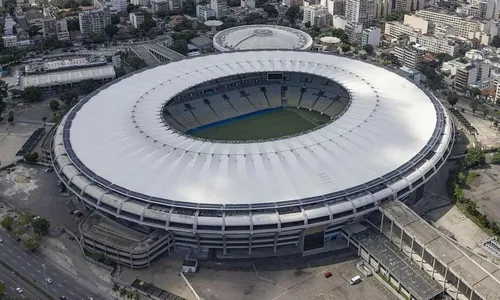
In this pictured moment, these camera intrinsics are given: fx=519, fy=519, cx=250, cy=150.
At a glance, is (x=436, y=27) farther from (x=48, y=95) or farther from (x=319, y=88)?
(x=48, y=95)

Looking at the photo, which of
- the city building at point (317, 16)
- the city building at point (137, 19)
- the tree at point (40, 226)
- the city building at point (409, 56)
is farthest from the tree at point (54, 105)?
the city building at point (317, 16)

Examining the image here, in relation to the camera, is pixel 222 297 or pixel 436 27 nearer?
pixel 222 297

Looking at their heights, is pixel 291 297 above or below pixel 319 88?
below

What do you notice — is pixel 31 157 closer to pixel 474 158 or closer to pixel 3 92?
pixel 3 92

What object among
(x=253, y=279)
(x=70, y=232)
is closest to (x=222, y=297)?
(x=253, y=279)

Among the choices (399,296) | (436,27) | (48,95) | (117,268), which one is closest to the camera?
(399,296)

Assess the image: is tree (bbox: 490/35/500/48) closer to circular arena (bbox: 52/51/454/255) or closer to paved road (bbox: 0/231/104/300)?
circular arena (bbox: 52/51/454/255)

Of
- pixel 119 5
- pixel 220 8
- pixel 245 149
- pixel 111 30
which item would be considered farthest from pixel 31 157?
pixel 119 5

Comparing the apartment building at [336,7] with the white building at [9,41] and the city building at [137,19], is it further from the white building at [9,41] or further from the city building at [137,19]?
the white building at [9,41]

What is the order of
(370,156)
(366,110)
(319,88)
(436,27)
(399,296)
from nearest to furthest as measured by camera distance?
(399,296), (370,156), (366,110), (319,88), (436,27)
